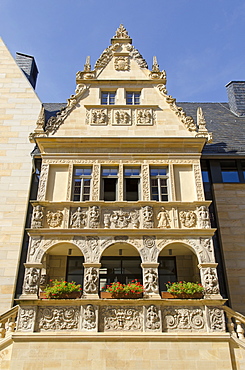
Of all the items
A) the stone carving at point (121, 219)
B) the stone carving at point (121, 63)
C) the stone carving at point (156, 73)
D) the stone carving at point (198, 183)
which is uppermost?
the stone carving at point (121, 63)

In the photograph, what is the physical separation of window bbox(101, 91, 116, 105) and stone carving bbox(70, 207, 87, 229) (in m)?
5.25

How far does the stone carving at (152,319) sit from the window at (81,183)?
4.64 m

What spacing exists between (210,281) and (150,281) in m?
1.98

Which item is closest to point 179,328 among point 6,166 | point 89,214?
point 89,214

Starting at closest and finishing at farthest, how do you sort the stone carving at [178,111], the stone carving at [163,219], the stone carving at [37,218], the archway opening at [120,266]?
the stone carving at [37,218]
the stone carving at [163,219]
the archway opening at [120,266]
the stone carving at [178,111]

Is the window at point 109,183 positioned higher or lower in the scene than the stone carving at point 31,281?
higher

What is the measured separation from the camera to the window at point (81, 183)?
42.3 ft

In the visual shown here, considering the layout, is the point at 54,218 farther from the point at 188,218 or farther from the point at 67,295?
the point at 188,218

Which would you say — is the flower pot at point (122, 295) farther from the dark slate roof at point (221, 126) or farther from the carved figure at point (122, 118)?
the dark slate roof at point (221, 126)

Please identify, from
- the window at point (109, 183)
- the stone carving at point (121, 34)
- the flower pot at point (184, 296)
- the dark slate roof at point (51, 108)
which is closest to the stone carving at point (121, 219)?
the window at point (109, 183)

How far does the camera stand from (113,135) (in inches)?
547

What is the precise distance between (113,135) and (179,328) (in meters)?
7.62

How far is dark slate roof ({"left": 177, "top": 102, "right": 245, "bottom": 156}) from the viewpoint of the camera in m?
15.4

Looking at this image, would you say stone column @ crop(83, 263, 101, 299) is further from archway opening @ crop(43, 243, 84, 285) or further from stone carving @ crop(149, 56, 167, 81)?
stone carving @ crop(149, 56, 167, 81)
